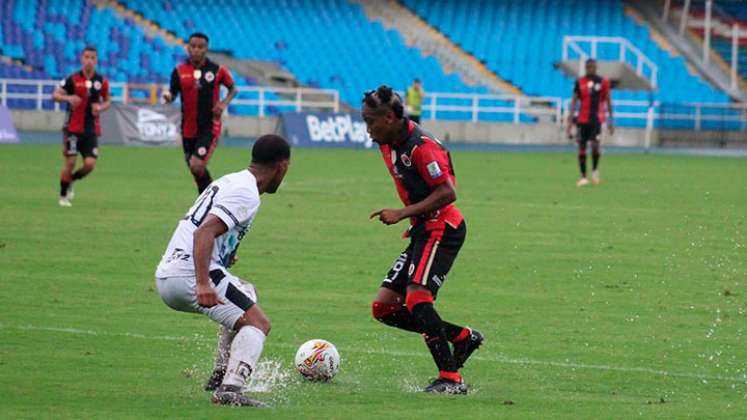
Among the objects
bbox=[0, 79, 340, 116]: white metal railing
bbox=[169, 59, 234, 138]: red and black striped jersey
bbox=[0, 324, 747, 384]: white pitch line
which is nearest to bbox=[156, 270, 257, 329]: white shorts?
bbox=[0, 324, 747, 384]: white pitch line

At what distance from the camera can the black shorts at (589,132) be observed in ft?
85.8

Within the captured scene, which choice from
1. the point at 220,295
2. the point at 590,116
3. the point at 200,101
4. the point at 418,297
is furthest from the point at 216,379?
the point at 590,116

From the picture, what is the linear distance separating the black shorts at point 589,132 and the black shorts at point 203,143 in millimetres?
9957

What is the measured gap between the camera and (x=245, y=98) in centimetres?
4634

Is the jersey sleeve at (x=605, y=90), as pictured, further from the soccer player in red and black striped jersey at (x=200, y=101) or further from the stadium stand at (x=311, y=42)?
the stadium stand at (x=311, y=42)

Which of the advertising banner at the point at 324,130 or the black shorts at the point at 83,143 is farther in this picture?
the advertising banner at the point at 324,130

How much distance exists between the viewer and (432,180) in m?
8.30

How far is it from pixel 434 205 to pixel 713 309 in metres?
4.18

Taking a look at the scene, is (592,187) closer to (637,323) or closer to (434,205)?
(637,323)

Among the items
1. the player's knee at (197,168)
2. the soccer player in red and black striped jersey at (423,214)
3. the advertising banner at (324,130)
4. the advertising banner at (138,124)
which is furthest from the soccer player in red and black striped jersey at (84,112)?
the advertising banner at (324,130)

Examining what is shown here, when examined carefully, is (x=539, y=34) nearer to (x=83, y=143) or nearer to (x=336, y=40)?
(x=336, y=40)

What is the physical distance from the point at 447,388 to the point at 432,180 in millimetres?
1181

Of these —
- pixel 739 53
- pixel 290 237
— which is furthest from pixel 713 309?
pixel 739 53

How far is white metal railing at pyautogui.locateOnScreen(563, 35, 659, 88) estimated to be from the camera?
48.9 metres
